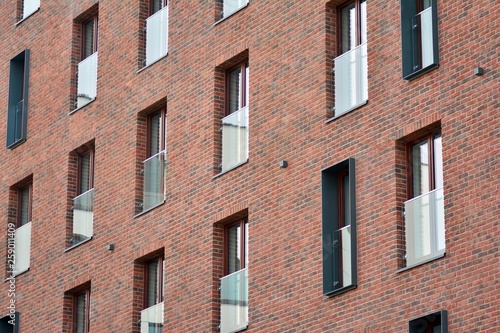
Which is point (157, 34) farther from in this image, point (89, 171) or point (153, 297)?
point (153, 297)

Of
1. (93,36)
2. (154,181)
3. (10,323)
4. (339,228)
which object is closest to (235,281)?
(339,228)

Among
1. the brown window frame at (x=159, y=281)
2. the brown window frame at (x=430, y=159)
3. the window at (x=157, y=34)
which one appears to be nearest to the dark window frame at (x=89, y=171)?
the window at (x=157, y=34)

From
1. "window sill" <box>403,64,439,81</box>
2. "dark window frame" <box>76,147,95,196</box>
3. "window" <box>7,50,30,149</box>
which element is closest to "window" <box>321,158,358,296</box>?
"window sill" <box>403,64,439,81</box>

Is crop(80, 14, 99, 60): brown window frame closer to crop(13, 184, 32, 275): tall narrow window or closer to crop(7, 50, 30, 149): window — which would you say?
crop(7, 50, 30, 149): window

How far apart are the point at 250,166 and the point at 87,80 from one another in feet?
27.5

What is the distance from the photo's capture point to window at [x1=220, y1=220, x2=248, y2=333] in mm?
36500

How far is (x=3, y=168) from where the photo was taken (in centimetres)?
4647

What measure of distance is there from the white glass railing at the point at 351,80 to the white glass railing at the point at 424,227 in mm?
2889

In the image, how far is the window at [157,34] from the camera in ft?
135

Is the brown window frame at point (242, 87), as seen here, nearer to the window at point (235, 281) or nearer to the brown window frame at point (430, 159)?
the window at point (235, 281)

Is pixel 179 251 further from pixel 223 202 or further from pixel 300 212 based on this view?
pixel 300 212

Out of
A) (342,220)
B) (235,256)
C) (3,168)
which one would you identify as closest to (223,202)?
(235,256)

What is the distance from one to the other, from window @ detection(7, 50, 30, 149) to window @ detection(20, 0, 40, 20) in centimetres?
122

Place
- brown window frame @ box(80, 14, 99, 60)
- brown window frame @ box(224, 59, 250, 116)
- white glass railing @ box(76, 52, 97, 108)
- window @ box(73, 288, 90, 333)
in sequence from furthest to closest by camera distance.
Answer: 1. brown window frame @ box(80, 14, 99, 60)
2. white glass railing @ box(76, 52, 97, 108)
3. window @ box(73, 288, 90, 333)
4. brown window frame @ box(224, 59, 250, 116)
